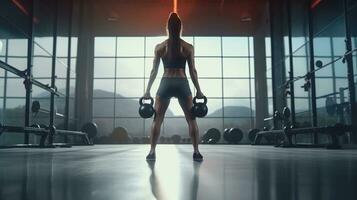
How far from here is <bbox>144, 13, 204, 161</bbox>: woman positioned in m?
3.00

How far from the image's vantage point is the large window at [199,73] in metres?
16.3

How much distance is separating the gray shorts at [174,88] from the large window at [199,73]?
42.4ft

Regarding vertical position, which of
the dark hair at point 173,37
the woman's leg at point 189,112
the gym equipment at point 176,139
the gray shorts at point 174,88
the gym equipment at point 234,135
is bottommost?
the gym equipment at point 176,139

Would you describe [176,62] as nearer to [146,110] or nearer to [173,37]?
[173,37]

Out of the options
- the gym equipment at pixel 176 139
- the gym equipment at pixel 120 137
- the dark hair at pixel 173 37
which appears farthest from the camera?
the gym equipment at pixel 176 139

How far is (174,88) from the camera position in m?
2.99

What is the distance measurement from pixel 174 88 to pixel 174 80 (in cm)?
7

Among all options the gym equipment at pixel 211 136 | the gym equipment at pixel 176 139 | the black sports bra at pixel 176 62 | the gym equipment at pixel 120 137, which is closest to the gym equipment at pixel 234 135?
the gym equipment at pixel 211 136

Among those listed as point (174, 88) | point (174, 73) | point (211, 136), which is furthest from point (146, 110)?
point (211, 136)

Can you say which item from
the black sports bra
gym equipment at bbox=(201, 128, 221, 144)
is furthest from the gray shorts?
gym equipment at bbox=(201, 128, 221, 144)

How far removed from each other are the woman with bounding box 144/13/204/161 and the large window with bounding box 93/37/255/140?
42.1 feet

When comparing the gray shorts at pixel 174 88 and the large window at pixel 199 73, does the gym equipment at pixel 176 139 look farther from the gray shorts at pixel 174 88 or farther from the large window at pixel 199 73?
the gray shorts at pixel 174 88

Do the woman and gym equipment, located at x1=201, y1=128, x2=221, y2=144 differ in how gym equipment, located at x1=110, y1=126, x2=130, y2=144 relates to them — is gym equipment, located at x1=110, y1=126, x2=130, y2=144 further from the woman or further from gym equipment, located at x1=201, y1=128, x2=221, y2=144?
the woman

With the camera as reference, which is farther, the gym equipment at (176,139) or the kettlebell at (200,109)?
the gym equipment at (176,139)
